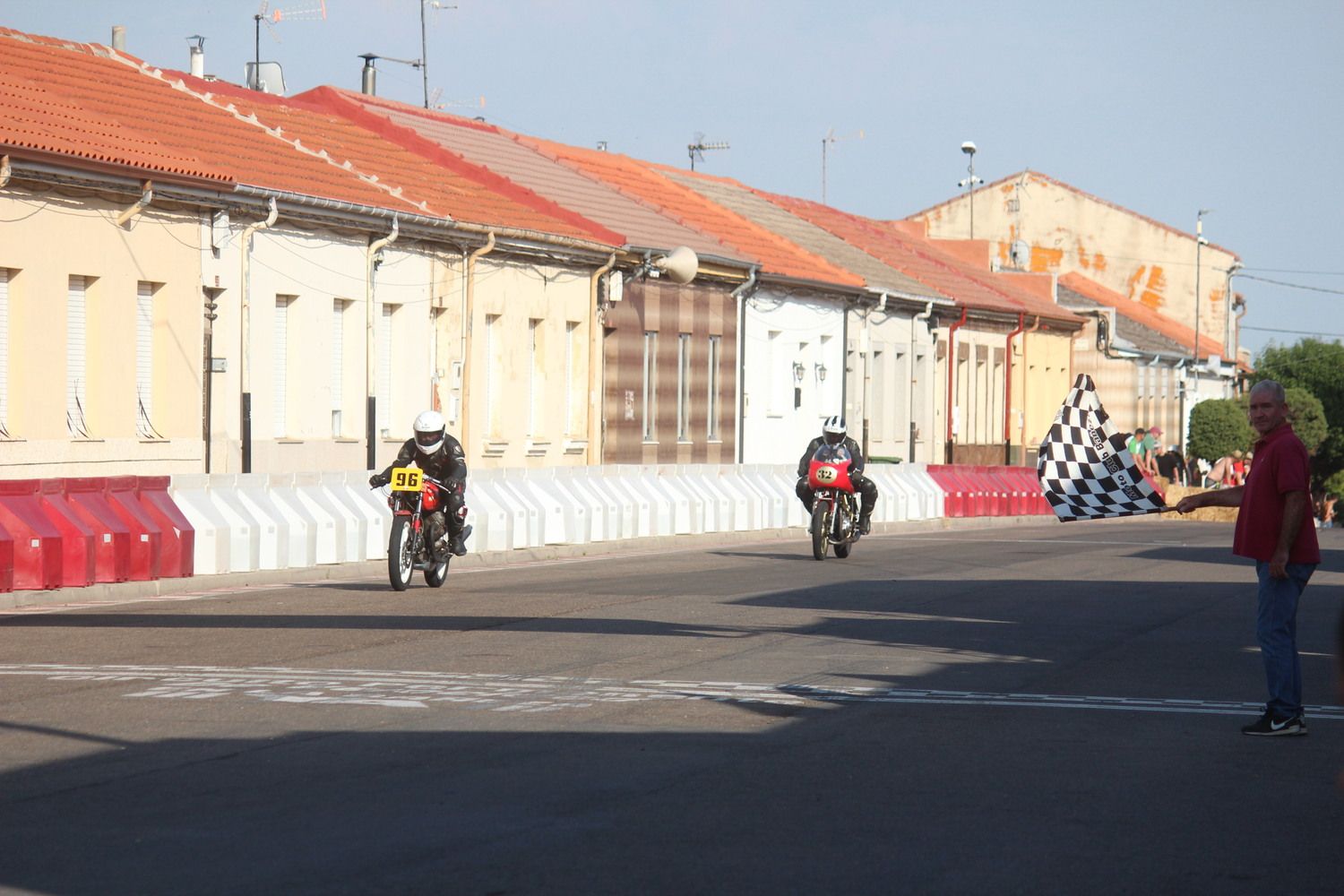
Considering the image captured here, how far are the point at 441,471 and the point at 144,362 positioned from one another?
A: 24.3ft

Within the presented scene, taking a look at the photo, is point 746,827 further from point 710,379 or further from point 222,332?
point 710,379

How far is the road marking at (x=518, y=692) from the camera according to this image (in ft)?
35.6

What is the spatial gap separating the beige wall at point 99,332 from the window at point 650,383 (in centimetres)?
1341

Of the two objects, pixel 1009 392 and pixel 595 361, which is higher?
pixel 1009 392

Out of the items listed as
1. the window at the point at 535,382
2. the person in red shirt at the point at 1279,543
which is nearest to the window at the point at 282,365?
the window at the point at 535,382

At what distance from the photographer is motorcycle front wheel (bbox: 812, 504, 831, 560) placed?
24453 millimetres

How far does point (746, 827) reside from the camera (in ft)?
24.0

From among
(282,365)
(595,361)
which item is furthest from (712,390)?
(282,365)

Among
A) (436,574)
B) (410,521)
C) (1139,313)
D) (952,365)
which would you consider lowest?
(436,574)

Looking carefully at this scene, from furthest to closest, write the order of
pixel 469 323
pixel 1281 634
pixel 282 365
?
pixel 469 323 → pixel 282 365 → pixel 1281 634

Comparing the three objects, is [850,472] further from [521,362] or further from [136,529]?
[521,362]

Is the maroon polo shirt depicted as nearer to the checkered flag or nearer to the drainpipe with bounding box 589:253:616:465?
the checkered flag

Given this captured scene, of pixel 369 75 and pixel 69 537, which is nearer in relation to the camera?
pixel 69 537

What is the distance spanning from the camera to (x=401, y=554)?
1880 cm
